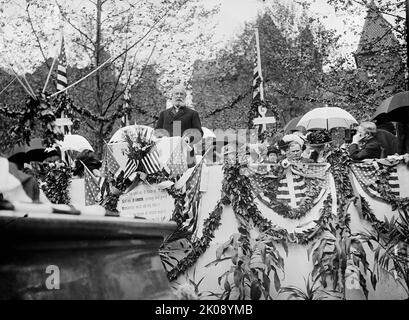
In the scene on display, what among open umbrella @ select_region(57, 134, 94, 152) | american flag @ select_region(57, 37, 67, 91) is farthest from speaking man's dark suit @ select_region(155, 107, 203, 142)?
american flag @ select_region(57, 37, 67, 91)

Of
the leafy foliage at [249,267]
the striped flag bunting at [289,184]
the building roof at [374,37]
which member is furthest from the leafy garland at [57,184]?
the building roof at [374,37]

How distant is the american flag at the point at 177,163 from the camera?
8.81m

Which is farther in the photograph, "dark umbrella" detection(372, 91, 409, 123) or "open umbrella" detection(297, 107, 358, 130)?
"open umbrella" detection(297, 107, 358, 130)

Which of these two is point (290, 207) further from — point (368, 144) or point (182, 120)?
point (182, 120)

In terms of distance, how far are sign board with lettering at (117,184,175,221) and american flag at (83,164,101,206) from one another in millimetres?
716

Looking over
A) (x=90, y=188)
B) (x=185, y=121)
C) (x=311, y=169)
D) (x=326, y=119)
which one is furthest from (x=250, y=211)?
(x=326, y=119)

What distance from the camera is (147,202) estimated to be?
877 cm

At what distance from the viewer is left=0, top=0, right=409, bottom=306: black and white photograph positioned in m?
2.95

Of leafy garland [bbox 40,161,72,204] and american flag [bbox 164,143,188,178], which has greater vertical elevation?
american flag [bbox 164,143,188,178]

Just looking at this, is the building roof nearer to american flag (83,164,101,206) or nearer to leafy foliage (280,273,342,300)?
american flag (83,164,101,206)

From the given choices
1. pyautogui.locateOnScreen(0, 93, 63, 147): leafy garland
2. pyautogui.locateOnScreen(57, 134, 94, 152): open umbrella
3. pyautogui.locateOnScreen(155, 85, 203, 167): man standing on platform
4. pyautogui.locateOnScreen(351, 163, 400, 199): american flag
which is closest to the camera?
pyautogui.locateOnScreen(0, 93, 63, 147): leafy garland

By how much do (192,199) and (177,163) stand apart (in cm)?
70
